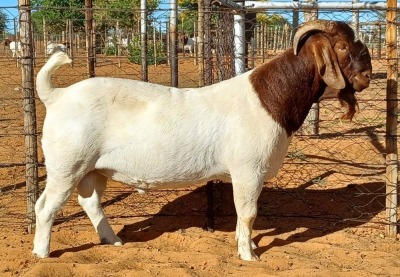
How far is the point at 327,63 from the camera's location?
5391 millimetres

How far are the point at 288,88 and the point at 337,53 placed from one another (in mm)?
542

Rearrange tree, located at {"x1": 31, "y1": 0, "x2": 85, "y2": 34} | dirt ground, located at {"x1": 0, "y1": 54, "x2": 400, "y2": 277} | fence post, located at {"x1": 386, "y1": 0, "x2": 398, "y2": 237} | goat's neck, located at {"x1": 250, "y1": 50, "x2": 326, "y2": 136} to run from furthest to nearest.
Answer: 1. tree, located at {"x1": 31, "y1": 0, "x2": 85, "y2": 34}
2. fence post, located at {"x1": 386, "y1": 0, "x2": 398, "y2": 237}
3. goat's neck, located at {"x1": 250, "y1": 50, "x2": 326, "y2": 136}
4. dirt ground, located at {"x1": 0, "y1": 54, "x2": 400, "y2": 277}

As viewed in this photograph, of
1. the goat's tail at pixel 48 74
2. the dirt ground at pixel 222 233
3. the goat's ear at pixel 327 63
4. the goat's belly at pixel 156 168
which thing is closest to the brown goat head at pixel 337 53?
the goat's ear at pixel 327 63

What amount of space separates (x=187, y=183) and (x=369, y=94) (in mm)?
10628

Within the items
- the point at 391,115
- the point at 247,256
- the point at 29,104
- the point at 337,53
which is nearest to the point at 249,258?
the point at 247,256

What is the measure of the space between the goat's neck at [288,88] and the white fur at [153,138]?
96mm

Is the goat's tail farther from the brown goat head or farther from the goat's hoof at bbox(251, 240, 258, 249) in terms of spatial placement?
the goat's hoof at bbox(251, 240, 258, 249)

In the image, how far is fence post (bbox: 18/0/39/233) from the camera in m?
6.25

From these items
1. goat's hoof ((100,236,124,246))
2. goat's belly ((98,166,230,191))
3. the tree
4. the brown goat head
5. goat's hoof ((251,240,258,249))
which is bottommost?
goat's hoof ((251,240,258,249))

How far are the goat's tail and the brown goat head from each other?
2155mm

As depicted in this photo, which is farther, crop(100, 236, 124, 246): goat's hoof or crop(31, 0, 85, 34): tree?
crop(31, 0, 85, 34): tree

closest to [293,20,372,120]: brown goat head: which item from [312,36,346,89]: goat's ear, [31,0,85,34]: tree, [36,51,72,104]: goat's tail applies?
[312,36,346,89]: goat's ear

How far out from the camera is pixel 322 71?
5461mm

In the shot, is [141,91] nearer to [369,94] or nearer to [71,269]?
[71,269]
